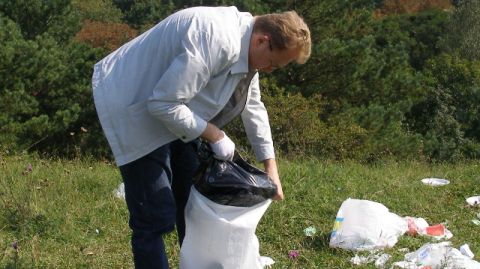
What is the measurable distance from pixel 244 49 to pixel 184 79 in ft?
0.90

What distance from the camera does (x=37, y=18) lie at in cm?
1659

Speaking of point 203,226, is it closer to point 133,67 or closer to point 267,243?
point 133,67

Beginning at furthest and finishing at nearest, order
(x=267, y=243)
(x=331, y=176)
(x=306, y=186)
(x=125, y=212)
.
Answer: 1. (x=331, y=176)
2. (x=306, y=186)
3. (x=125, y=212)
4. (x=267, y=243)

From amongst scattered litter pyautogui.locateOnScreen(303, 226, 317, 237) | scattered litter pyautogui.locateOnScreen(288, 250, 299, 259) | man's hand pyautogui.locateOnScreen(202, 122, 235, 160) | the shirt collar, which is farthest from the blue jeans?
scattered litter pyautogui.locateOnScreen(303, 226, 317, 237)

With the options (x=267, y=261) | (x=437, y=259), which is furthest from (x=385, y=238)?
(x=267, y=261)

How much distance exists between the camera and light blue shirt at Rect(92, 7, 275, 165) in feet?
7.47

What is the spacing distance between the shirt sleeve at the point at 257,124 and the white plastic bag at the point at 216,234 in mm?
285

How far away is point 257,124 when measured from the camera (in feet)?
9.52

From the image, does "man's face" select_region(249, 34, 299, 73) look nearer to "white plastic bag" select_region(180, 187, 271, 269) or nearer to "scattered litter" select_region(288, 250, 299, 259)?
"white plastic bag" select_region(180, 187, 271, 269)

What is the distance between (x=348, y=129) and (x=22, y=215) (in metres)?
11.0

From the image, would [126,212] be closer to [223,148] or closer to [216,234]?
[216,234]

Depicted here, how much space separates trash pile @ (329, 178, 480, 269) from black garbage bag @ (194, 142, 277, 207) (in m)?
1.00

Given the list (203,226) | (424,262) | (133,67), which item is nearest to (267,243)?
(424,262)

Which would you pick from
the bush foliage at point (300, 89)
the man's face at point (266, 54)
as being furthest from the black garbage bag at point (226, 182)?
the bush foliage at point (300, 89)
